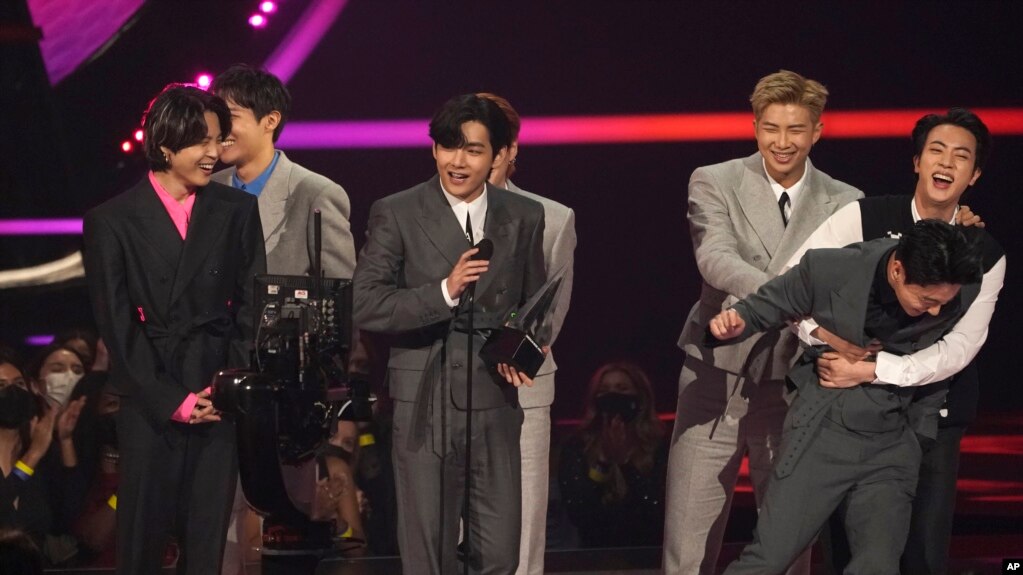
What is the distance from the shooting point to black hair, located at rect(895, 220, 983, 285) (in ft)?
10.8

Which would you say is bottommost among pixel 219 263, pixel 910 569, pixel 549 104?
pixel 910 569

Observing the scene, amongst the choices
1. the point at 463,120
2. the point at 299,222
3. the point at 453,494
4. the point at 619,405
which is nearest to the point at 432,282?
the point at 463,120

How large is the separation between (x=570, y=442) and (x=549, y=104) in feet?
5.00

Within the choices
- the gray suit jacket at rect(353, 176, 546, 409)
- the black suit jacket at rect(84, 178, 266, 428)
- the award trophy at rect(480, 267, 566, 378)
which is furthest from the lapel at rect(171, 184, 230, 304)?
the award trophy at rect(480, 267, 566, 378)

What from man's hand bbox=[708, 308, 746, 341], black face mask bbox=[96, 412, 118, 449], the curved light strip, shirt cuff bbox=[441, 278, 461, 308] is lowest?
black face mask bbox=[96, 412, 118, 449]

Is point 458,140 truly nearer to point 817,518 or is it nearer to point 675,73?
point 817,518

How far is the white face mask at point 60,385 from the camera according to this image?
5438 millimetres

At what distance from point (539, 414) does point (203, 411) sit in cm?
135

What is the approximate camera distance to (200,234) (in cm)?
342

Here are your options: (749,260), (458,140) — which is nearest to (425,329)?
(458,140)

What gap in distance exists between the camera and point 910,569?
3900 millimetres

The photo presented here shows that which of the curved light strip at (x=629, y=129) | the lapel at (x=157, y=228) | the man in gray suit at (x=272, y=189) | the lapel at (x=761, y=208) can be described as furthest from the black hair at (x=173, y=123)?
the curved light strip at (x=629, y=129)

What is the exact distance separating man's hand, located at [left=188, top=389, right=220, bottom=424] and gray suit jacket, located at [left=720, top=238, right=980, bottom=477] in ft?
4.43

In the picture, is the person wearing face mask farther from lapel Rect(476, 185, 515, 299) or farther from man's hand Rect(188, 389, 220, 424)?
man's hand Rect(188, 389, 220, 424)
